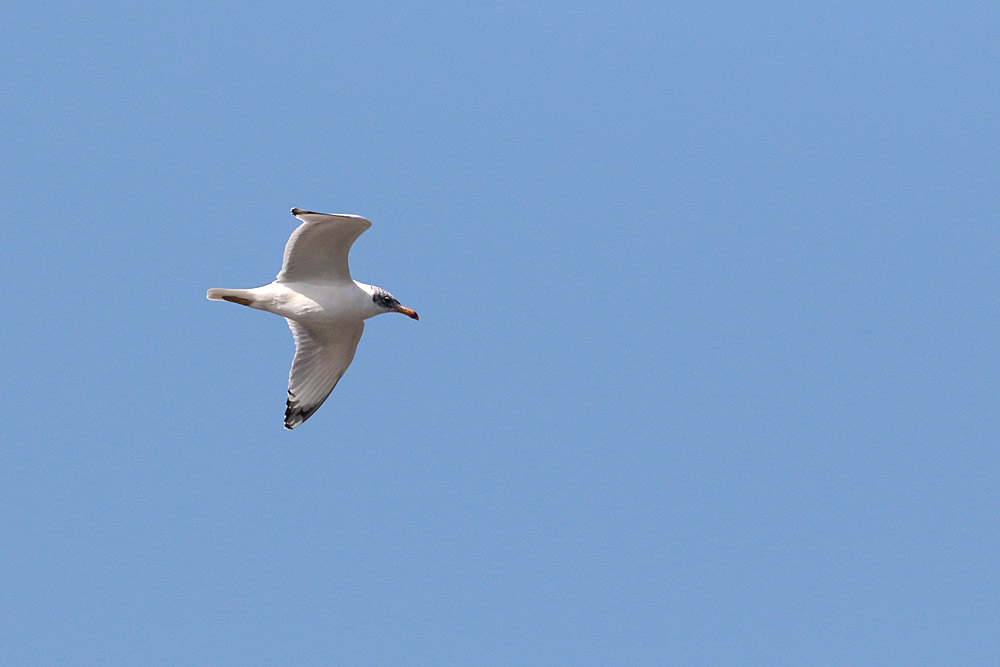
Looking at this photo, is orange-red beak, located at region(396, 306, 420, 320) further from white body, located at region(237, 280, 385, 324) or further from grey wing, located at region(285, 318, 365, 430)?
grey wing, located at region(285, 318, 365, 430)

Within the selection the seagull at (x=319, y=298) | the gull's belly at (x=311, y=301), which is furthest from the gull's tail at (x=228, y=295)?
the gull's belly at (x=311, y=301)

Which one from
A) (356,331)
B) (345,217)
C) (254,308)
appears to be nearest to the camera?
(345,217)

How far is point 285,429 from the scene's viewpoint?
897 centimetres

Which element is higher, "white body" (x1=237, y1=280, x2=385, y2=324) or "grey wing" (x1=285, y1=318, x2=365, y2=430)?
"white body" (x1=237, y1=280, x2=385, y2=324)

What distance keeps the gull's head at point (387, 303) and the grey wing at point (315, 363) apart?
0.43 meters

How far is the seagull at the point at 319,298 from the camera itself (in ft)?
25.4

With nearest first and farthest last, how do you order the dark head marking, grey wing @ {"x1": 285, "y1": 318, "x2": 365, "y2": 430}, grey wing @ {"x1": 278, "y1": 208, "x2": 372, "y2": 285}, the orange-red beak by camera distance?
grey wing @ {"x1": 278, "y1": 208, "x2": 372, "y2": 285}, the dark head marking, the orange-red beak, grey wing @ {"x1": 285, "y1": 318, "x2": 365, "y2": 430}

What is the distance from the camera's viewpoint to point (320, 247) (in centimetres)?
787

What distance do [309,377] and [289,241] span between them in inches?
58.6

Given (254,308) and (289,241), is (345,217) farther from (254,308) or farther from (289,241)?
(254,308)

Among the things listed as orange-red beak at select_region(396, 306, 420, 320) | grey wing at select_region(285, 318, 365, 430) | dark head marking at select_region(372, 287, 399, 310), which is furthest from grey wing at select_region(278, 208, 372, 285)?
grey wing at select_region(285, 318, 365, 430)

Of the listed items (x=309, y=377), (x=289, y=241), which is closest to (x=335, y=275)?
(x=289, y=241)

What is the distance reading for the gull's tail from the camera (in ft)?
26.0

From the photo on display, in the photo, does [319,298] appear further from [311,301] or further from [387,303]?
[387,303]
